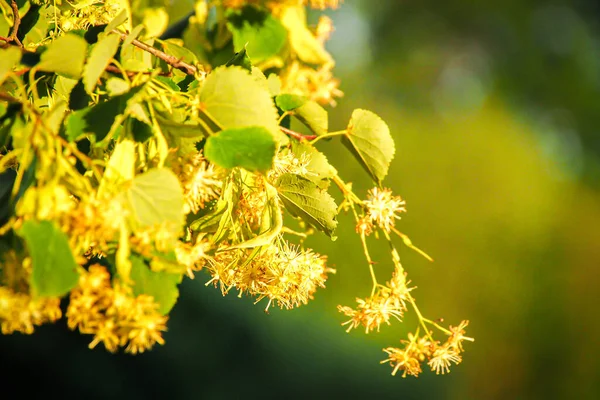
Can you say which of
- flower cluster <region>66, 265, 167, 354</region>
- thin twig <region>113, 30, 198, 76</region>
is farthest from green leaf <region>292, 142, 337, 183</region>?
flower cluster <region>66, 265, 167, 354</region>

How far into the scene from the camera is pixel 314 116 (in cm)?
65

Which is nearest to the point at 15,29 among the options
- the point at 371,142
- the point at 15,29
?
the point at 15,29

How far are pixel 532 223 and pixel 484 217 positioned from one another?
45cm

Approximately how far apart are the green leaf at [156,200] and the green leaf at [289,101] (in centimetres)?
24

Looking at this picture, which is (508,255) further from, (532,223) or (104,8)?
(104,8)

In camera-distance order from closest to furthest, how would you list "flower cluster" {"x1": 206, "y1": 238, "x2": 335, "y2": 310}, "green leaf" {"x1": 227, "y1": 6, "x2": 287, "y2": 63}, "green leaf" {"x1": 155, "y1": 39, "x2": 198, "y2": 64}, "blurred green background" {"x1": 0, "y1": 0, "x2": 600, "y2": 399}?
"flower cluster" {"x1": 206, "y1": 238, "x2": 335, "y2": 310}, "green leaf" {"x1": 155, "y1": 39, "x2": 198, "y2": 64}, "green leaf" {"x1": 227, "y1": 6, "x2": 287, "y2": 63}, "blurred green background" {"x1": 0, "y1": 0, "x2": 600, "y2": 399}

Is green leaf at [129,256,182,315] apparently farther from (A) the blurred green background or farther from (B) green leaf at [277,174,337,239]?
(A) the blurred green background

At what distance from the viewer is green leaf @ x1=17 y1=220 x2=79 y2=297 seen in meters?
0.35

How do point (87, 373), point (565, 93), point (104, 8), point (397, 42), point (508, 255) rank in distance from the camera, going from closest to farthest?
point (104, 8)
point (87, 373)
point (508, 255)
point (565, 93)
point (397, 42)

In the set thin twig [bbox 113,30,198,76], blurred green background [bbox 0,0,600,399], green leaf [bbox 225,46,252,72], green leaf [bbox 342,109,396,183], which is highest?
green leaf [bbox 225,46,252,72]

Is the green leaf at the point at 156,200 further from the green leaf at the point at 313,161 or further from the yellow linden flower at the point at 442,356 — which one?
the yellow linden flower at the point at 442,356

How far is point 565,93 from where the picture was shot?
23.7ft

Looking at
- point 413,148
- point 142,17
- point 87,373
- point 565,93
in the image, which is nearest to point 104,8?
point 142,17

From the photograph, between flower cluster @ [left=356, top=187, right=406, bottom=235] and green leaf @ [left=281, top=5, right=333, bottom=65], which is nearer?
flower cluster @ [left=356, top=187, right=406, bottom=235]
